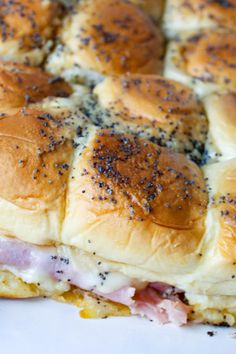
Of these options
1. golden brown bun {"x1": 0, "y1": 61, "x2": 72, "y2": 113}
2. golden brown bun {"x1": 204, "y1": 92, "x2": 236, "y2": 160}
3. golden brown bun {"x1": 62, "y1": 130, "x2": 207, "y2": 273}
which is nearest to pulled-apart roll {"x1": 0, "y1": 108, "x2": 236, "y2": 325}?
golden brown bun {"x1": 62, "y1": 130, "x2": 207, "y2": 273}

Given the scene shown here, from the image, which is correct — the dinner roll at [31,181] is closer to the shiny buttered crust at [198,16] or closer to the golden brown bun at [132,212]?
the golden brown bun at [132,212]

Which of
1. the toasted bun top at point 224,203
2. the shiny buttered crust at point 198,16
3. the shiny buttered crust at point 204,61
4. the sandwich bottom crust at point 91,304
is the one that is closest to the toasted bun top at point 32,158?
the sandwich bottom crust at point 91,304

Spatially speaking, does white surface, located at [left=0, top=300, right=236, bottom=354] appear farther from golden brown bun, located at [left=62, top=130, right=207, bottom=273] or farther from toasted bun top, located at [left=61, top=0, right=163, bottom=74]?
toasted bun top, located at [left=61, top=0, right=163, bottom=74]

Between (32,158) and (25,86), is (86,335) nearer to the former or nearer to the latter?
(32,158)

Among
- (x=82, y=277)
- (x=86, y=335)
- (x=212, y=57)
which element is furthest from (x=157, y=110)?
(x=86, y=335)

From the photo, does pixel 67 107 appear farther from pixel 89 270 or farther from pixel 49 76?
pixel 89 270

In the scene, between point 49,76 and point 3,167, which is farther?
point 49,76

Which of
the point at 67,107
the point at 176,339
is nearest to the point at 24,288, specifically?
the point at 176,339
